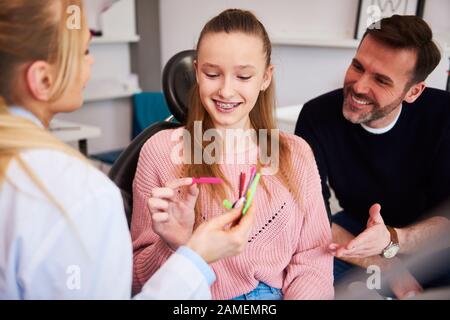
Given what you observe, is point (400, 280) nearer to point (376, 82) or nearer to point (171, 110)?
point (376, 82)

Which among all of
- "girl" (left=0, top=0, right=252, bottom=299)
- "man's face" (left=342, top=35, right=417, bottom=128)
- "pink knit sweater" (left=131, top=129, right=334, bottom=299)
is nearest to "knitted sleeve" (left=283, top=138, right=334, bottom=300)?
"pink knit sweater" (left=131, top=129, right=334, bottom=299)

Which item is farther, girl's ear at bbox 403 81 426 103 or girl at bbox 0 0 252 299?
girl's ear at bbox 403 81 426 103

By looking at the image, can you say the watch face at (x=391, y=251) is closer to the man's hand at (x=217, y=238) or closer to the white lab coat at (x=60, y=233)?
the man's hand at (x=217, y=238)

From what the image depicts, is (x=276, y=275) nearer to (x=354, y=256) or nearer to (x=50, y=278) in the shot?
(x=354, y=256)

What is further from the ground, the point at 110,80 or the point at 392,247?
the point at 110,80

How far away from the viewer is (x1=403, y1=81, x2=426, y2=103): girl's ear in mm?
624

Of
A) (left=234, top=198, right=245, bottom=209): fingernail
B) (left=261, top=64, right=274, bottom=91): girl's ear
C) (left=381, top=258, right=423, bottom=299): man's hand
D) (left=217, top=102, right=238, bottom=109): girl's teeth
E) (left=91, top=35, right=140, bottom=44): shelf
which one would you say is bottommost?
(left=381, top=258, right=423, bottom=299): man's hand

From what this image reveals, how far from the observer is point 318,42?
0.69 metres

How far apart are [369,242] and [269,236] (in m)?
0.14

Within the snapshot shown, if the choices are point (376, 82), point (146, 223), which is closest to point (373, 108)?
point (376, 82)

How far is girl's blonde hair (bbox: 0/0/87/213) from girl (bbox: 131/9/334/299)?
7.3 inches

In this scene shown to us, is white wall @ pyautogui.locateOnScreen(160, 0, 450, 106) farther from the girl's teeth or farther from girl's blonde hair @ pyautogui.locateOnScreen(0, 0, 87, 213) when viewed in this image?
girl's blonde hair @ pyautogui.locateOnScreen(0, 0, 87, 213)
